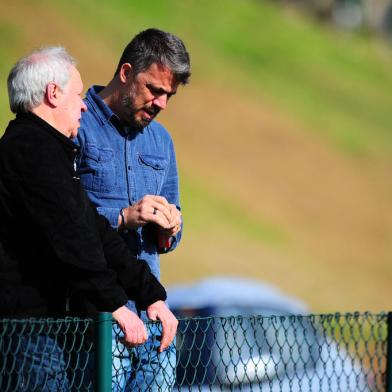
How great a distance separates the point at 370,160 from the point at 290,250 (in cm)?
808

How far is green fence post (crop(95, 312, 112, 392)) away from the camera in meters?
3.87

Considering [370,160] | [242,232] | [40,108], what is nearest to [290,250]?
[242,232]

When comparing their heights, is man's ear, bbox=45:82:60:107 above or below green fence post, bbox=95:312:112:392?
above

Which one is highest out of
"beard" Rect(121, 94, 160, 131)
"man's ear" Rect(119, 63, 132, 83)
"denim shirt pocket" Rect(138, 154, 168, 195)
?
"man's ear" Rect(119, 63, 132, 83)

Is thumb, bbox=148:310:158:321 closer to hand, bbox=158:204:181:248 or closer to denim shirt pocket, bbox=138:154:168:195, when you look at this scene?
hand, bbox=158:204:181:248

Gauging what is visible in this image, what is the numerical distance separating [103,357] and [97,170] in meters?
0.83

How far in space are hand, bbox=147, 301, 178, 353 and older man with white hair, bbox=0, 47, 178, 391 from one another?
152 millimetres

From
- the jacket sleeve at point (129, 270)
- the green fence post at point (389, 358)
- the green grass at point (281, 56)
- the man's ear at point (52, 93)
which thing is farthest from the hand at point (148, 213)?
the green grass at point (281, 56)

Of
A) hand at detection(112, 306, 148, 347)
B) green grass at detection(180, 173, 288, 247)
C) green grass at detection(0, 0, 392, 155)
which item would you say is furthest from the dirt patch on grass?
hand at detection(112, 306, 148, 347)

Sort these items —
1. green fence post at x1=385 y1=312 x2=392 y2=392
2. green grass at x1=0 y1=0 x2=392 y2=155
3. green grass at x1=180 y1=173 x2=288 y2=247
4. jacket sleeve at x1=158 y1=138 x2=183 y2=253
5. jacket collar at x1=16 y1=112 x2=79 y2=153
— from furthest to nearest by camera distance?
green grass at x1=0 y1=0 x2=392 y2=155
green grass at x1=180 y1=173 x2=288 y2=247
green fence post at x1=385 y1=312 x2=392 y2=392
jacket sleeve at x1=158 y1=138 x2=183 y2=253
jacket collar at x1=16 y1=112 x2=79 y2=153

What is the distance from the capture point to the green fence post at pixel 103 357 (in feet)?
12.7

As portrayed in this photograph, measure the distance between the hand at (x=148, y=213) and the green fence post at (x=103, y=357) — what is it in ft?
1.59

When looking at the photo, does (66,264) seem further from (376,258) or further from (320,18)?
(320,18)

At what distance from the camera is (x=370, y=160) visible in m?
28.9
